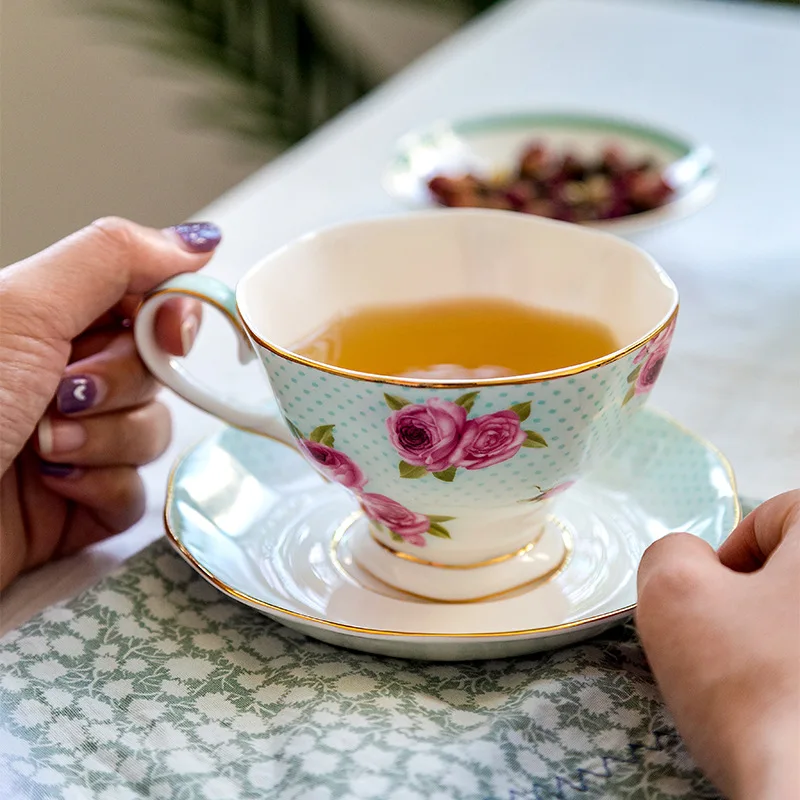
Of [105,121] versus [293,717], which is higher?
[293,717]

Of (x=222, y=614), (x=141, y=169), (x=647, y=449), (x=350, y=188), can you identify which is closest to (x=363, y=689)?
(x=222, y=614)

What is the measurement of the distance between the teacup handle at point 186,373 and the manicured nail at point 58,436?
2.1 inches

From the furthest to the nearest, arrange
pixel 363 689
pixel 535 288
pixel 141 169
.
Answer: pixel 141 169
pixel 535 288
pixel 363 689

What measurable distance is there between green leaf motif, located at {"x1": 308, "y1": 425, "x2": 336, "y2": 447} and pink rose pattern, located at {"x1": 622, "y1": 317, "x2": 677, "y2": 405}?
119 mm

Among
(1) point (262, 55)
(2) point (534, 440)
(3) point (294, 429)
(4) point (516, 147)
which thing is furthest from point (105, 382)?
(1) point (262, 55)

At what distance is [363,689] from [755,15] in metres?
1.15

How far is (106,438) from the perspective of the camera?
1.73 feet

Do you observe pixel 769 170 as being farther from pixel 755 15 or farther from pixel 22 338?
pixel 22 338

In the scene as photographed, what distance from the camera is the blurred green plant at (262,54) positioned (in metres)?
1.66

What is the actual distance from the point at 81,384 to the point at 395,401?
0.20m

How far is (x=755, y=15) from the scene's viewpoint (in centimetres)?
129

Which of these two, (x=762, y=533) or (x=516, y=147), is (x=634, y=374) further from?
(x=516, y=147)

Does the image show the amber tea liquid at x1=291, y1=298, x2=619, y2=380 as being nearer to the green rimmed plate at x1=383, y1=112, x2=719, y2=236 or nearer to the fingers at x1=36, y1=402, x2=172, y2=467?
the fingers at x1=36, y1=402, x2=172, y2=467

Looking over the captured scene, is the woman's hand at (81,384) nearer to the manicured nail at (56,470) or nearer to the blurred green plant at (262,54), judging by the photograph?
the manicured nail at (56,470)
